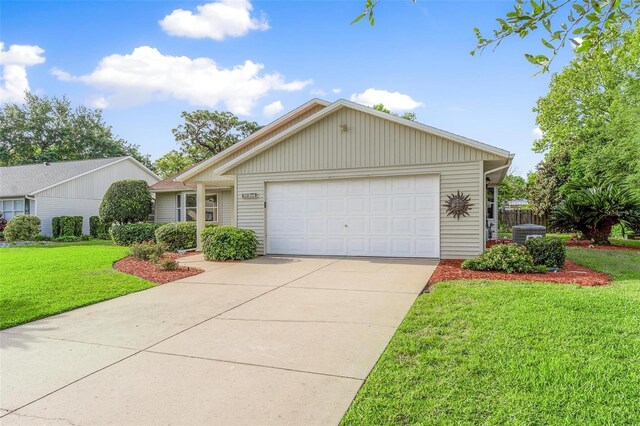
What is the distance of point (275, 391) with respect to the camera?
2891 millimetres

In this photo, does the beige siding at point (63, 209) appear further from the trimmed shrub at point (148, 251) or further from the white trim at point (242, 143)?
the trimmed shrub at point (148, 251)

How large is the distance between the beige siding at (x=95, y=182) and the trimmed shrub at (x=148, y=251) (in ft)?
46.8

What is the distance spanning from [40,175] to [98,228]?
6351mm

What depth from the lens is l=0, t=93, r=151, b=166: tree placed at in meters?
34.9

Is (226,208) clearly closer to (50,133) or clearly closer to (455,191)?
(455,191)

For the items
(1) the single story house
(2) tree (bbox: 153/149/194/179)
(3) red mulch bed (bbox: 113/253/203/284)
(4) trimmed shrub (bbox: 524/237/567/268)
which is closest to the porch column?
(1) the single story house

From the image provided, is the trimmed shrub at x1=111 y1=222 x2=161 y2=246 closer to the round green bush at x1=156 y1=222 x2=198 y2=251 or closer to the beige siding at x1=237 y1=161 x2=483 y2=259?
the round green bush at x1=156 y1=222 x2=198 y2=251

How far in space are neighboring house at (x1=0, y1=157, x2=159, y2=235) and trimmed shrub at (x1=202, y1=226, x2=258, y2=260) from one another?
48.9 ft

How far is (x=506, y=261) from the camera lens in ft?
25.4

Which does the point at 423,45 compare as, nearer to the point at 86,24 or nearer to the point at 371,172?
the point at 371,172

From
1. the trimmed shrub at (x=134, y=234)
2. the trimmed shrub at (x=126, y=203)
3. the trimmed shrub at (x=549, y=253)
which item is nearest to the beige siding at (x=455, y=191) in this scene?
the trimmed shrub at (x=549, y=253)

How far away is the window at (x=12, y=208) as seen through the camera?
2081cm

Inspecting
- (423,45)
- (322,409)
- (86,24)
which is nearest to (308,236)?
(423,45)

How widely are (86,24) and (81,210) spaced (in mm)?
16117
